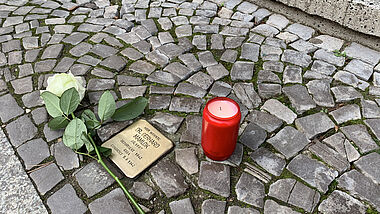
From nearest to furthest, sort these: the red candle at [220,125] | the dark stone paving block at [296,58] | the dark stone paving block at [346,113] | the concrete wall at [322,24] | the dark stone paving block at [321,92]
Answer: the red candle at [220,125], the dark stone paving block at [346,113], the dark stone paving block at [321,92], the dark stone paving block at [296,58], the concrete wall at [322,24]

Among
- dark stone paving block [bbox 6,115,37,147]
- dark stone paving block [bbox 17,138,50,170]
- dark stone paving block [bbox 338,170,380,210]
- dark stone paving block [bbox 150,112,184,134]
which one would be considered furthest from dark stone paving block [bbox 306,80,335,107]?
dark stone paving block [bbox 6,115,37,147]

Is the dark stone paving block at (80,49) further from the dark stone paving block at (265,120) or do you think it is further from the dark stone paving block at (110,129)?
the dark stone paving block at (265,120)

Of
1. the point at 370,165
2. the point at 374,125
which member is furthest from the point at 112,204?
the point at 374,125

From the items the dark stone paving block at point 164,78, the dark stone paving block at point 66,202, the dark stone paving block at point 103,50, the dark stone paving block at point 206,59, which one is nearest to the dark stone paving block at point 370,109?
the dark stone paving block at point 206,59

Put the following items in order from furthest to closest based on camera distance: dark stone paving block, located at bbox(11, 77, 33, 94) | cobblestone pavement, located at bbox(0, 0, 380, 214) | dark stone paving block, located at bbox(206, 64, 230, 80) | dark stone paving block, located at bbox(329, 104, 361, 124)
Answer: dark stone paving block, located at bbox(206, 64, 230, 80) < dark stone paving block, located at bbox(11, 77, 33, 94) < dark stone paving block, located at bbox(329, 104, 361, 124) < cobblestone pavement, located at bbox(0, 0, 380, 214)

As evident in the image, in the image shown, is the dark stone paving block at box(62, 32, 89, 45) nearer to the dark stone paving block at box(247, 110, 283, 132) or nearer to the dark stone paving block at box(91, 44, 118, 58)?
the dark stone paving block at box(91, 44, 118, 58)

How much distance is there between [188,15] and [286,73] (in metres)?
1.38

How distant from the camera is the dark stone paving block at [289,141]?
6.94 feet

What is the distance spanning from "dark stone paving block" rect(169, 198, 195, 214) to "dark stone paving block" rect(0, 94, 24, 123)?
1431 mm

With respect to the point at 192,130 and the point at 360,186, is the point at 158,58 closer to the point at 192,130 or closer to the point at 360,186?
the point at 192,130

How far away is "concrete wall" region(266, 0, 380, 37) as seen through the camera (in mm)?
2924

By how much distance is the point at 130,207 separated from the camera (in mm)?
1820

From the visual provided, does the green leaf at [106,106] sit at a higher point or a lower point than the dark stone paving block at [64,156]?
higher

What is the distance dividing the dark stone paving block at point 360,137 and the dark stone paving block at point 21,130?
7.41 feet
